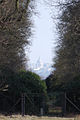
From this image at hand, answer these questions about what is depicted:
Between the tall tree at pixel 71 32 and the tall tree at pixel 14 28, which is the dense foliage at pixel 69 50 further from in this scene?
the tall tree at pixel 14 28

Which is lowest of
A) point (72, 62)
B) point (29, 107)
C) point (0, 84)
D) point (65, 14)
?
point (29, 107)

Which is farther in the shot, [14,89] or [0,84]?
[14,89]

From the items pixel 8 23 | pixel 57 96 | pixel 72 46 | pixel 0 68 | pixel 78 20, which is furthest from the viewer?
pixel 57 96

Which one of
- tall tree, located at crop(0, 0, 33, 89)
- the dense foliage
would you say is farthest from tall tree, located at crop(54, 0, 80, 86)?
tall tree, located at crop(0, 0, 33, 89)

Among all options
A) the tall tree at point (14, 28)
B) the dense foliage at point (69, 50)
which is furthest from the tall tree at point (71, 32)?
the tall tree at point (14, 28)

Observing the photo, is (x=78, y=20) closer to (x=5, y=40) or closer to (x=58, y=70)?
(x=5, y=40)

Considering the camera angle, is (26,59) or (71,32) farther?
(26,59)

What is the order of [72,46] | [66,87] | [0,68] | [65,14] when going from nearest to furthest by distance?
[65,14] → [72,46] → [0,68] → [66,87]

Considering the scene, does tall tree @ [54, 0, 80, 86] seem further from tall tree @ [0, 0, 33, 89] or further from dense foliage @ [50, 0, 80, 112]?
tall tree @ [0, 0, 33, 89]

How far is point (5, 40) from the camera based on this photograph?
14539mm

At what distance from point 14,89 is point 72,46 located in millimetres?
6872

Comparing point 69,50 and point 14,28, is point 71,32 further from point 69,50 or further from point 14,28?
point 69,50

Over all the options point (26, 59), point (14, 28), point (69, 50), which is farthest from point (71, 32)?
point (26, 59)

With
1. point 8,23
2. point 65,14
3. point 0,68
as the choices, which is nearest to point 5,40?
point 8,23
